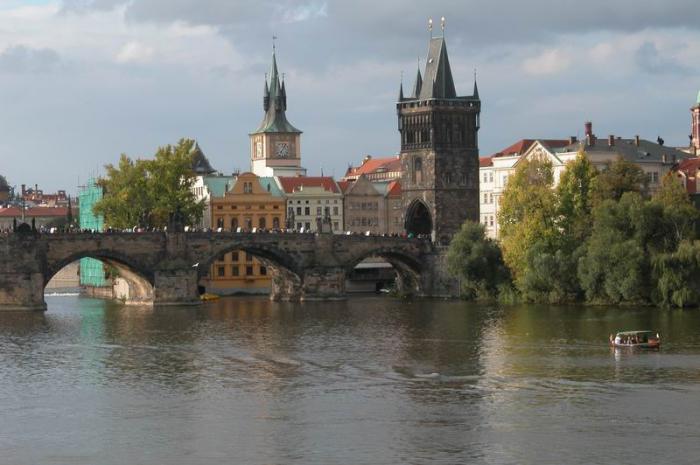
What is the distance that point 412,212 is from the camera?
461 feet

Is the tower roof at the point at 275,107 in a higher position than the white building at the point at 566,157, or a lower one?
higher

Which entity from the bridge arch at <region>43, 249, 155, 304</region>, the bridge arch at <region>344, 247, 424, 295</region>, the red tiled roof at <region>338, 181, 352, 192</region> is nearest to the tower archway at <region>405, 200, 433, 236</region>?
the bridge arch at <region>344, 247, 424, 295</region>

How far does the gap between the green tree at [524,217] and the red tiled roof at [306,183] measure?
149ft

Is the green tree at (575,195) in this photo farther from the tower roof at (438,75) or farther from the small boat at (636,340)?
the small boat at (636,340)

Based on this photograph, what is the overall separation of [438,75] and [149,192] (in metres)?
25.3

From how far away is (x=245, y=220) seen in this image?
152 m

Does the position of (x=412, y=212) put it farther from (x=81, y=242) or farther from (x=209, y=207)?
(x=81, y=242)

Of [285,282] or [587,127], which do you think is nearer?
[285,282]

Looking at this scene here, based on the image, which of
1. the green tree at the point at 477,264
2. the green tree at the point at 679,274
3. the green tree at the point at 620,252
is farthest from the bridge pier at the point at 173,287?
the green tree at the point at 679,274

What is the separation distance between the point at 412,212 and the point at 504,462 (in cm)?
8595

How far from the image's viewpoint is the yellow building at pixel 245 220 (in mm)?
144125

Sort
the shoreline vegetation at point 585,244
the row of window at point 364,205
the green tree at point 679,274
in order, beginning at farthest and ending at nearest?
1. the row of window at point 364,205
2. the shoreline vegetation at point 585,244
3. the green tree at point 679,274

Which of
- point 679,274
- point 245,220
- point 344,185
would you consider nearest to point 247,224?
point 245,220

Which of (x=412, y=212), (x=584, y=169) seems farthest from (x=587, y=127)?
(x=584, y=169)
